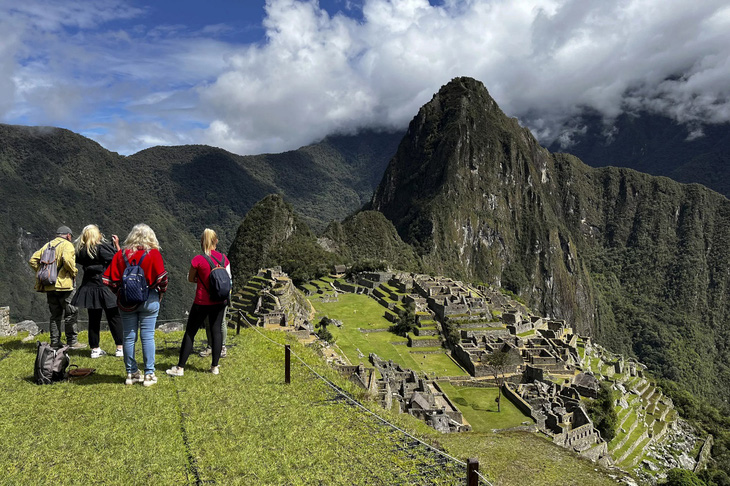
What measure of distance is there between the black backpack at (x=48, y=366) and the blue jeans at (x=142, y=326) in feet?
3.99

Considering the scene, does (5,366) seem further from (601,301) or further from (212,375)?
(601,301)

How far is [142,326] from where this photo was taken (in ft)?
25.3

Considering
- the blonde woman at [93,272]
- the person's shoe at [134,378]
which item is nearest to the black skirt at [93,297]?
the blonde woman at [93,272]

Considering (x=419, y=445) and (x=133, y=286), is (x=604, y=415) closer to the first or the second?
(x=419, y=445)

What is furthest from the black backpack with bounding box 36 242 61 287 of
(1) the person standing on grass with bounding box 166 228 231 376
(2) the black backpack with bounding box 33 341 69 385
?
(1) the person standing on grass with bounding box 166 228 231 376

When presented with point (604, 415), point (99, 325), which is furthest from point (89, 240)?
point (604, 415)

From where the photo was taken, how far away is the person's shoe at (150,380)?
25.9 ft

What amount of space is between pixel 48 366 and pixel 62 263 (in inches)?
85.5

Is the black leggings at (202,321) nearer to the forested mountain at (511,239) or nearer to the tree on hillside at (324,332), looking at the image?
the tree on hillside at (324,332)

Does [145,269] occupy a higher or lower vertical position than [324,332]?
higher

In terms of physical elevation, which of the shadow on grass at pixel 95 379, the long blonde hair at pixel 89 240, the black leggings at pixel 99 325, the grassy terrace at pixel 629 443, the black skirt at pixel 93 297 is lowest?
the grassy terrace at pixel 629 443

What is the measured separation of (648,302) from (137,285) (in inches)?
8329

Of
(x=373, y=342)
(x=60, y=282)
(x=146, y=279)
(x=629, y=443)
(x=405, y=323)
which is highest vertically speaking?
(x=146, y=279)

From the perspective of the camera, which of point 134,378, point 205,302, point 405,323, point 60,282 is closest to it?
point 134,378
